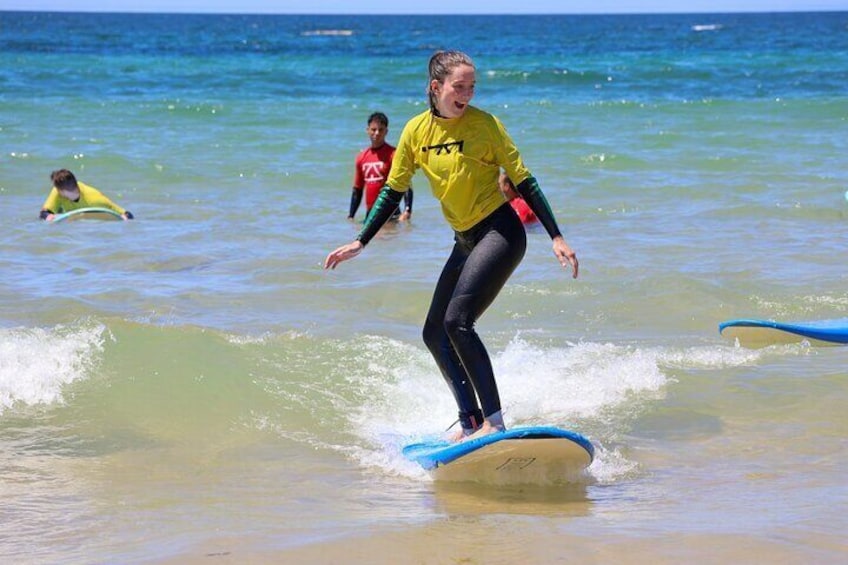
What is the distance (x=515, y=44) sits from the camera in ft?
227

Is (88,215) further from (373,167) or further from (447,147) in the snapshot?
(447,147)

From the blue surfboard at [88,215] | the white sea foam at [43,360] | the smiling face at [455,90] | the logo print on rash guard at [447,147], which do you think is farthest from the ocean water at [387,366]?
the smiling face at [455,90]

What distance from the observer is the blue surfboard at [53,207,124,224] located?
12141 millimetres

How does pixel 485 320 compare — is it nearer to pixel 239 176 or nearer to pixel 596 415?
pixel 596 415

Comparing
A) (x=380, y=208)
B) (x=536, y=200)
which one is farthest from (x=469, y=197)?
(x=380, y=208)

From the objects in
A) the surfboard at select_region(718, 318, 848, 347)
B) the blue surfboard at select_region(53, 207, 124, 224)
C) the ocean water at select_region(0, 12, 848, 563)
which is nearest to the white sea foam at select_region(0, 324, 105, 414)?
the ocean water at select_region(0, 12, 848, 563)

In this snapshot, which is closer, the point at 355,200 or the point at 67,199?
the point at 355,200

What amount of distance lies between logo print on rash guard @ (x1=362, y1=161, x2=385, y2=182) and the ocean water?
2.00 ft

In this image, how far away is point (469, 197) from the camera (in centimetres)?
509

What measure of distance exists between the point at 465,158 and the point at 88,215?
26.3ft

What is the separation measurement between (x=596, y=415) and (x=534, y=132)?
15381 millimetres

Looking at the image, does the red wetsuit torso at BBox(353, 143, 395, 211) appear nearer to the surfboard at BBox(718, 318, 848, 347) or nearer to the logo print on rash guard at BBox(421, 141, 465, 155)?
the surfboard at BBox(718, 318, 848, 347)

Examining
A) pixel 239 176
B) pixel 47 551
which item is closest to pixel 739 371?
pixel 47 551

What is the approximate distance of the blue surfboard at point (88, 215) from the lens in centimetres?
1214
